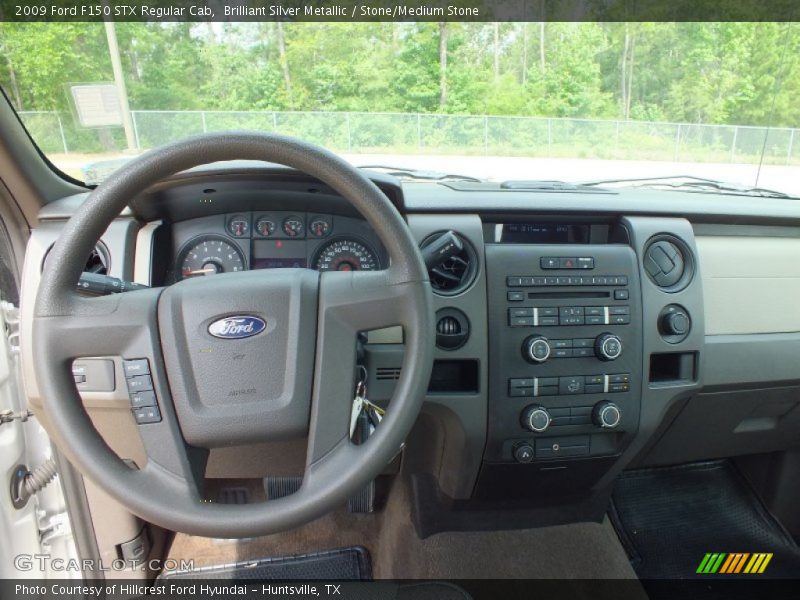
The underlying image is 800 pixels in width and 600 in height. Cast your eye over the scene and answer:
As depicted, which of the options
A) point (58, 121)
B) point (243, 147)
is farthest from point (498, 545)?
point (58, 121)

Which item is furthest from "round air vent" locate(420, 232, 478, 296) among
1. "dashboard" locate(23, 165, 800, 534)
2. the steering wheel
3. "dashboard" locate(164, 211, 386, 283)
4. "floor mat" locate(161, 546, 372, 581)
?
"floor mat" locate(161, 546, 372, 581)

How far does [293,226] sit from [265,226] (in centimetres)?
8

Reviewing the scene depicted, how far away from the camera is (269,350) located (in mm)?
1115

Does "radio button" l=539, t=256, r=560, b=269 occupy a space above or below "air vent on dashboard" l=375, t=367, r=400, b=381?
above

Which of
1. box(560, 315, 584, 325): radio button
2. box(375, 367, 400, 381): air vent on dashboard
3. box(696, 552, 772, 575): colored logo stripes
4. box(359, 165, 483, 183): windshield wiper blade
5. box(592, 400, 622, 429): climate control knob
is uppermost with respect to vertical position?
box(359, 165, 483, 183): windshield wiper blade

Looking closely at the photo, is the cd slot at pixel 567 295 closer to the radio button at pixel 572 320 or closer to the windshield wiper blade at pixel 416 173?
the radio button at pixel 572 320

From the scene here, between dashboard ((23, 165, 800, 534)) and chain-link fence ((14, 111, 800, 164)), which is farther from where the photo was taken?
chain-link fence ((14, 111, 800, 164))

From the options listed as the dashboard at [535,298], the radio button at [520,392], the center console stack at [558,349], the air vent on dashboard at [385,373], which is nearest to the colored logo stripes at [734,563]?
the dashboard at [535,298]

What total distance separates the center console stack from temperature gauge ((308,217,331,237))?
484 mm

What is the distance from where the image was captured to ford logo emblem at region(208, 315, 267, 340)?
3.65ft

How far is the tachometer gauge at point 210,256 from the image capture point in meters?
1.65

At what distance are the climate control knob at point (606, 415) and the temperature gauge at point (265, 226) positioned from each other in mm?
1114

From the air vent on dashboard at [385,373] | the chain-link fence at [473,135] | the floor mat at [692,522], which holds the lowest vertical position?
the floor mat at [692,522]

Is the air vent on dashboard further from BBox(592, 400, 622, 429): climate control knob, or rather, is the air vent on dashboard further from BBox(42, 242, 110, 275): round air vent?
BBox(42, 242, 110, 275): round air vent
